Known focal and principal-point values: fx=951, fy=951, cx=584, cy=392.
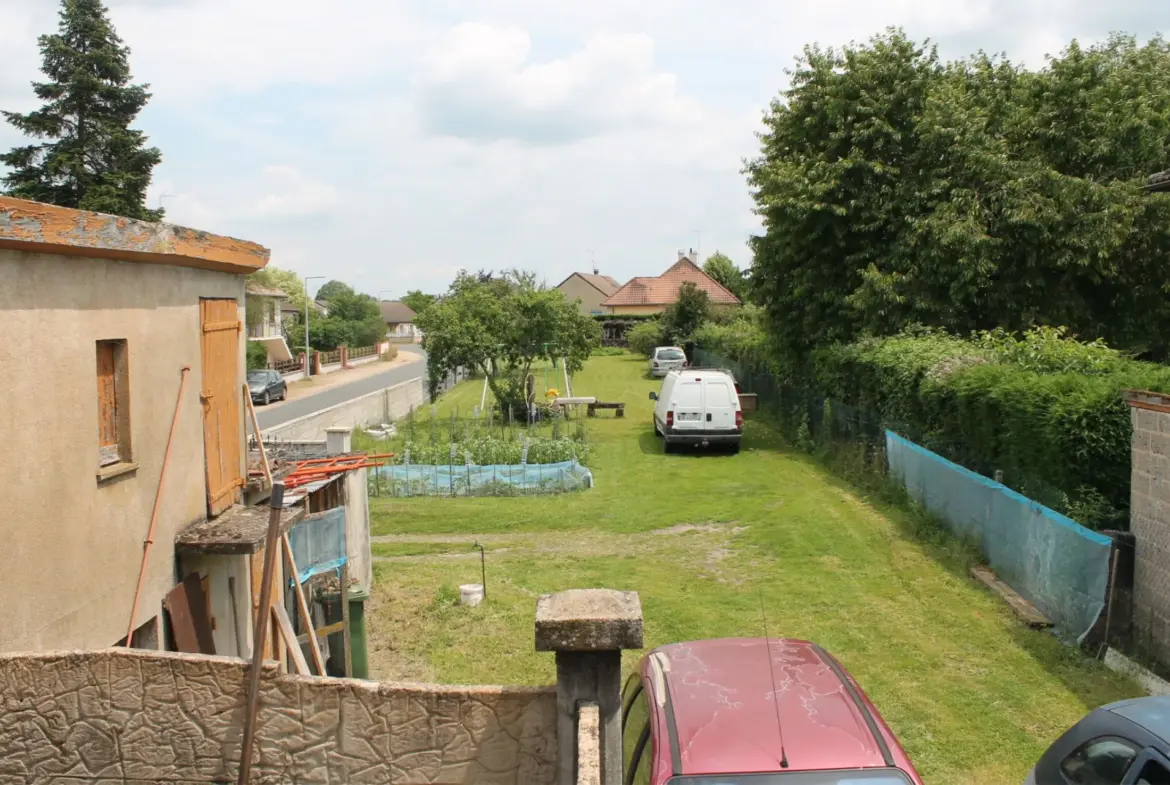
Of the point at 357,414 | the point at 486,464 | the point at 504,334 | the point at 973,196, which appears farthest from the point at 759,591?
the point at 357,414

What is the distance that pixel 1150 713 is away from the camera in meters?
4.69

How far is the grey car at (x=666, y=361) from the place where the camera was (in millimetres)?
45625

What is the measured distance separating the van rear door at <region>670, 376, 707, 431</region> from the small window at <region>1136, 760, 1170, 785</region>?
17832 millimetres

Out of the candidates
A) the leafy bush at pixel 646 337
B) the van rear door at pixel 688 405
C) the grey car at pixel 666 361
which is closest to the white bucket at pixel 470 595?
the van rear door at pixel 688 405

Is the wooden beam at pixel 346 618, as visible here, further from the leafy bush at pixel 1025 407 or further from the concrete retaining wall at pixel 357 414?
the concrete retaining wall at pixel 357 414

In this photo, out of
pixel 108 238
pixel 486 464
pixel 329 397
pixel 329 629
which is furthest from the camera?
pixel 329 397

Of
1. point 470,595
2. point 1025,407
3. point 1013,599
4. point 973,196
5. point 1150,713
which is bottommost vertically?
point 470,595

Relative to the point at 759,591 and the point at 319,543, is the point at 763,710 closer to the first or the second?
the point at 319,543

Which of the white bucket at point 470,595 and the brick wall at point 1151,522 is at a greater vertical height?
the brick wall at point 1151,522

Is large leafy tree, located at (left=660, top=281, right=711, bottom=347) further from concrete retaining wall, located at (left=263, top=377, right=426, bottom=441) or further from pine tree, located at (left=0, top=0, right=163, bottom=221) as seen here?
pine tree, located at (left=0, top=0, right=163, bottom=221)

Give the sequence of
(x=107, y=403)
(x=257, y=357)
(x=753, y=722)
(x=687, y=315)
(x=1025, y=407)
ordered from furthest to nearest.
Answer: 1. (x=687, y=315)
2. (x=257, y=357)
3. (x=1025, y=407)
4. (x=107, y=403)
5. (x=753, y=722)

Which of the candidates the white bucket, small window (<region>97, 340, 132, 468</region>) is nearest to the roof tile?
the white bucket

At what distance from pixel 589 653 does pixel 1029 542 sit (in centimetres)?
783

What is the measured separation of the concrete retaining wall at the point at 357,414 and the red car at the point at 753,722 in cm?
1769
